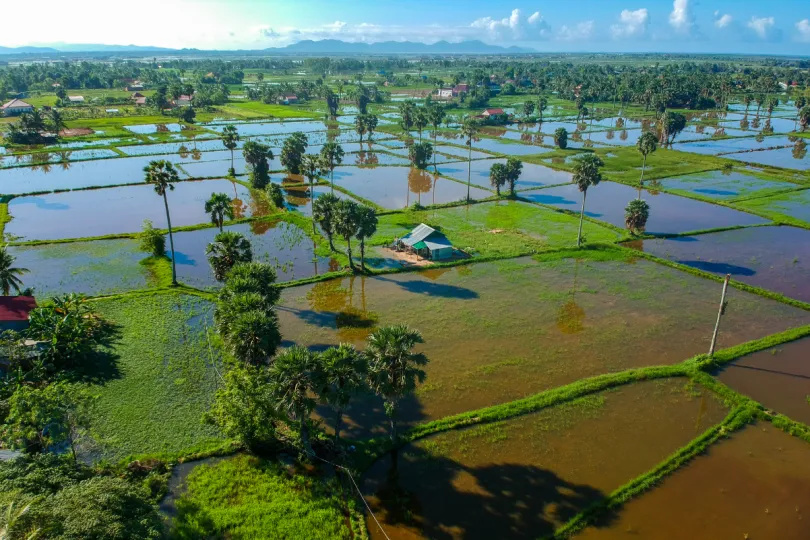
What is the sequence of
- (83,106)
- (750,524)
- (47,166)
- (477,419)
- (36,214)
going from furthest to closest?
1. (83,106)
2. (47,166)
3. (36,214)
4. (477,419)
5. (750,524)

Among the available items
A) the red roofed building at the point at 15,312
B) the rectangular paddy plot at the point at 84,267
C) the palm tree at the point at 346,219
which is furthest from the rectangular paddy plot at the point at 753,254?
the red roofed building at the point at 15,312

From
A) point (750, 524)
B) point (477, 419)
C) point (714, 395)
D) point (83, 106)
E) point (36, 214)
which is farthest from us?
point (83, 106)

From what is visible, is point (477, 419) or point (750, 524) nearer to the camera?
point (750, 524)

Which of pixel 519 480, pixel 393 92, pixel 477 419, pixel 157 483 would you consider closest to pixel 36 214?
pixel 157 483

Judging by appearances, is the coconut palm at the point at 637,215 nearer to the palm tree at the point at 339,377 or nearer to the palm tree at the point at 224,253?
the palm tree at the point at 224,253

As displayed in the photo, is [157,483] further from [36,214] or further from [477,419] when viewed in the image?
[36,214]

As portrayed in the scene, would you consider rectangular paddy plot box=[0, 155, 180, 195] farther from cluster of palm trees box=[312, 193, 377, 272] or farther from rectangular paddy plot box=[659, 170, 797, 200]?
rectangular paddy plot box=[659, 170, 797, 200]
